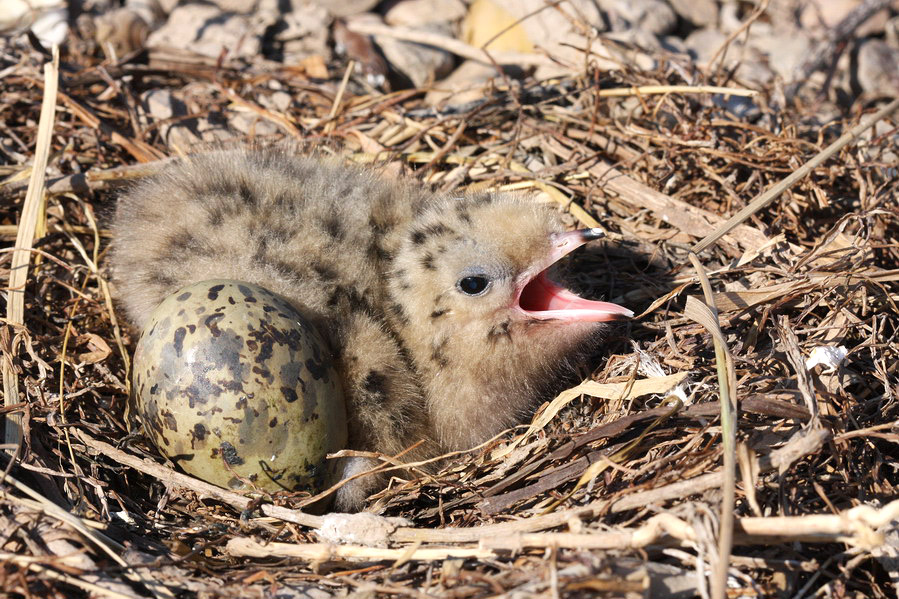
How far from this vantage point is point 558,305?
9.62 feet

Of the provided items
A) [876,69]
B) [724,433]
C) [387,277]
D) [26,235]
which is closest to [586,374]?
[387,277]

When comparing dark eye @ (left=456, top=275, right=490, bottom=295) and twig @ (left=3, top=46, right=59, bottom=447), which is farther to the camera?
dark eye @ (left=456, top=275, right=490, bottom=295)

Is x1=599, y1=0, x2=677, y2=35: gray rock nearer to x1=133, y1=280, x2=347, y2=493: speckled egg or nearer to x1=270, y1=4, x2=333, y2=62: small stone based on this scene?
x1=270, y1=4, x2=333, y2=62: small stone

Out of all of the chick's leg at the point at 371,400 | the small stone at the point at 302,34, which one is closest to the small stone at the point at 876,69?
the small stone at the point at 302,34

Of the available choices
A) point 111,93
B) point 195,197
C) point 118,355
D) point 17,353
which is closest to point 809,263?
point 195,197

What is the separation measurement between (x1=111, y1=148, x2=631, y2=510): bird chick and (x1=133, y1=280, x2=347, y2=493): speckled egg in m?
0.20

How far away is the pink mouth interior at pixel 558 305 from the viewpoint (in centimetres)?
268

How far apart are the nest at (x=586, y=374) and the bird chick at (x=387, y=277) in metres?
0.19

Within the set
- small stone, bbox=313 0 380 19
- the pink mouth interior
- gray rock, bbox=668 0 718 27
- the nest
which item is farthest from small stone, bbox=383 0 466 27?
the pink mouth interior

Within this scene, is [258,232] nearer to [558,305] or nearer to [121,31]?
[558,305]

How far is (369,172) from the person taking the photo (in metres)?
3.15

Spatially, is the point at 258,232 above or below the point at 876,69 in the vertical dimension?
below

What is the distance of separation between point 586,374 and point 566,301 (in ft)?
0.95

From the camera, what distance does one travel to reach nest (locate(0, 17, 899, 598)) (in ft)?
6.63
